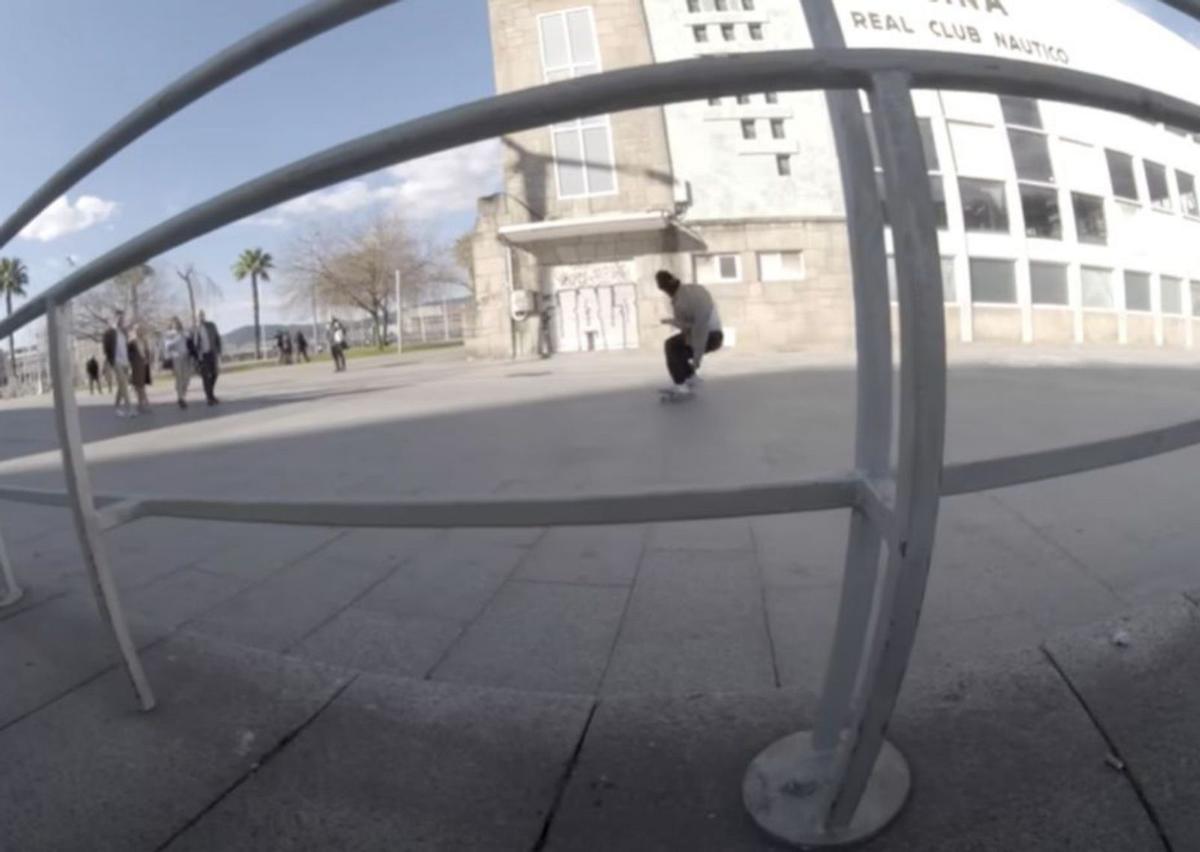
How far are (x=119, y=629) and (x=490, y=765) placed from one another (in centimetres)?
109

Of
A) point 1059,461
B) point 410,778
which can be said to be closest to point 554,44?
point 1059,461

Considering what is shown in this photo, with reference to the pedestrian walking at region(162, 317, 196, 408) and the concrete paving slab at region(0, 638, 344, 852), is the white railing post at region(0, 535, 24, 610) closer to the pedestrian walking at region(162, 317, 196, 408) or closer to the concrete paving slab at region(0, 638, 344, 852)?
the concrete paving slab at region(0, 638, 344, 852)

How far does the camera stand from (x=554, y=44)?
2877 mm

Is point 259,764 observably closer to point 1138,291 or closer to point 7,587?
point 7,587

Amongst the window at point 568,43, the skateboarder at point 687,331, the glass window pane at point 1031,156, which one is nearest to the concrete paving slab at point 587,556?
the window at point 568,43

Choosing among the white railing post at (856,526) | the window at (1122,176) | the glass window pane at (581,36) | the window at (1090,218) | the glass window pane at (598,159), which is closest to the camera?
the white railing post at (856,526)

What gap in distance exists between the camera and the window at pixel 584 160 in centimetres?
246

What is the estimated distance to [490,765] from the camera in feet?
5.07

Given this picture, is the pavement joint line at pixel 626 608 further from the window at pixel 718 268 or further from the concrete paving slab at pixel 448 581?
the window at pixel 718 268

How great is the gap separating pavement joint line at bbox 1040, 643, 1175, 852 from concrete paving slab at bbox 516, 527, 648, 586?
1462 millimetres

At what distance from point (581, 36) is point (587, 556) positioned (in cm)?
243

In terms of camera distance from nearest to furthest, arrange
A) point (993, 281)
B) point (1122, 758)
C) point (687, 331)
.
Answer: point (1122, 758) → point (993, 281) → point (687, 331)

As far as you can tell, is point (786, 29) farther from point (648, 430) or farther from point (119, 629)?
point (648, 430)

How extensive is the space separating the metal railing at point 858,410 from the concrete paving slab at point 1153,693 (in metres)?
0.47
